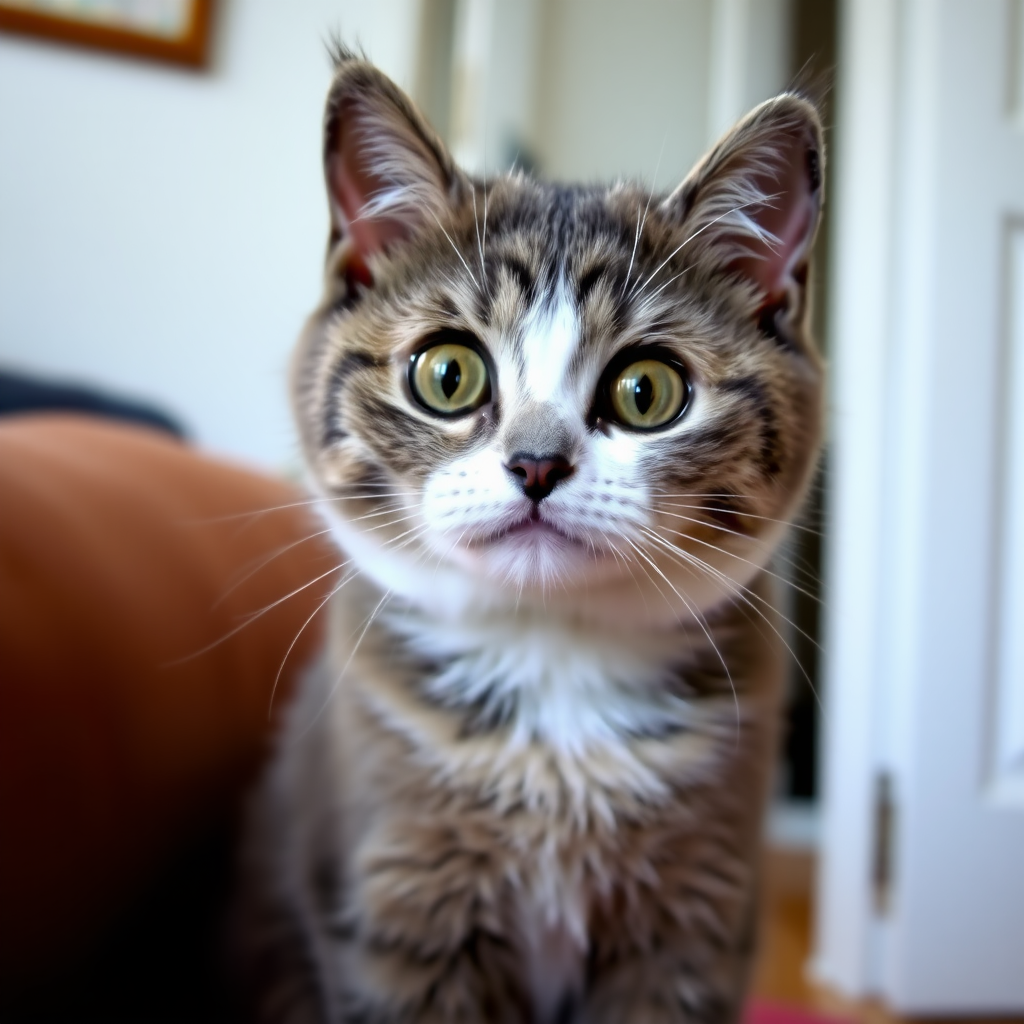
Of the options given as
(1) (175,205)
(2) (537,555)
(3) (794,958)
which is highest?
(1) (175,205)

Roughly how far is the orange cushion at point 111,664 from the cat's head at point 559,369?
194 mm

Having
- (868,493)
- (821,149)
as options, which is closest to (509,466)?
(821,149)

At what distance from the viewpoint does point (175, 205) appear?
151 cm

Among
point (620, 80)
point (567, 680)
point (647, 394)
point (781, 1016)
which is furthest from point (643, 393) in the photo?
point (620, 80)

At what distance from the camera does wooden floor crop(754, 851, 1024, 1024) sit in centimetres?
140

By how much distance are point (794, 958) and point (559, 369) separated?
150 cm

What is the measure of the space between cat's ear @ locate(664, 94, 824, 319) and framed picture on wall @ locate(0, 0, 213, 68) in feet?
4.03

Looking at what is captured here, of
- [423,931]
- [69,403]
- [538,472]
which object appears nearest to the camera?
[538,472]

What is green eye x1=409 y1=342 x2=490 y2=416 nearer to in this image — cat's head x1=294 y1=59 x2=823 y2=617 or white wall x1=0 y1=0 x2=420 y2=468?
cat's head x1=294 y1=59 x2=823 y2=617

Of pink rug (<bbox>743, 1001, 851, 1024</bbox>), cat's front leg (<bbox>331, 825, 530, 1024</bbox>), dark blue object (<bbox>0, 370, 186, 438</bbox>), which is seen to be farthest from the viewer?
dark blue object (<bbox>0, 370, 186, 438</bbox>)

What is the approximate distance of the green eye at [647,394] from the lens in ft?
1.99

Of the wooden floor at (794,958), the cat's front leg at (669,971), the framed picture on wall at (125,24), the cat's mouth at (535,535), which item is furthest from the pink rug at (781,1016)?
the framed picture on wall at (125,24)

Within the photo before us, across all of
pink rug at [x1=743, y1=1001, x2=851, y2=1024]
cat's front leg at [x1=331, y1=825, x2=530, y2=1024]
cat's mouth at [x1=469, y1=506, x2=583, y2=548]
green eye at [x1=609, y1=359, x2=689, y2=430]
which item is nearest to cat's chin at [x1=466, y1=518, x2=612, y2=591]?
cat's mouth at [x1=469, y1=506, x2=583, y2=548]

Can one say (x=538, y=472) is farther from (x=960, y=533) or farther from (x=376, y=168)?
(x=960, y=533)
